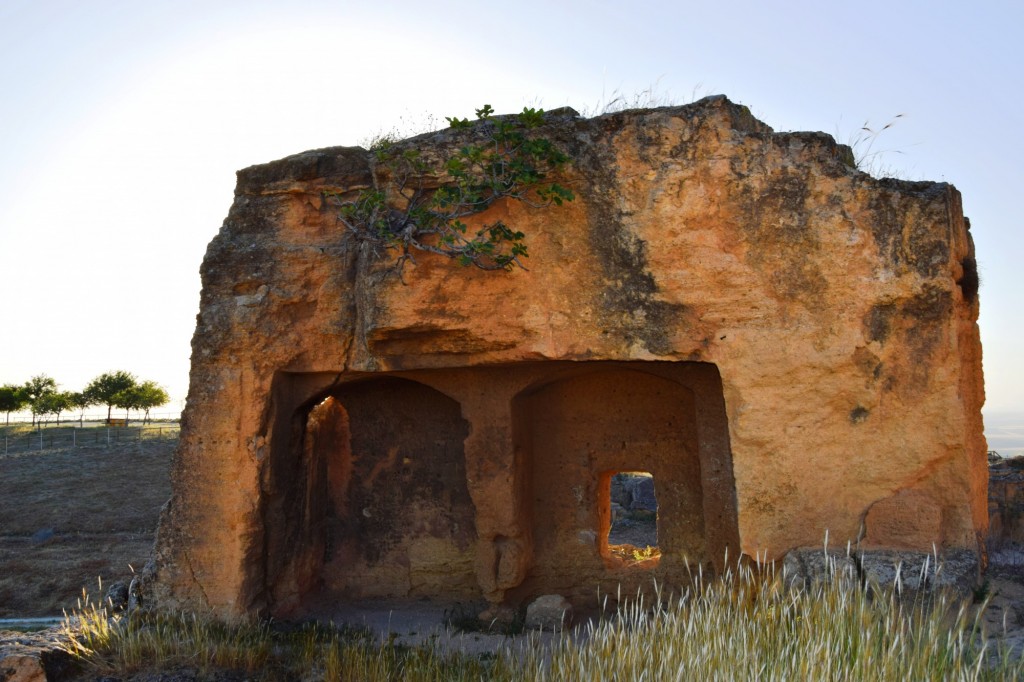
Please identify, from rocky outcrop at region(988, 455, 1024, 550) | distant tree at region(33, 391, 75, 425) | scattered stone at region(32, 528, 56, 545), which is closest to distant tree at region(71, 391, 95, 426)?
distant tree at region(33, 391, 75, 425)

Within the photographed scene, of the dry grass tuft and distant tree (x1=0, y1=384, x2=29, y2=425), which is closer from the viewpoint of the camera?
the dry grass tuft

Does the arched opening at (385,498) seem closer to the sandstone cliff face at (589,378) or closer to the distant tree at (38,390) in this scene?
the sandstone cliff face at (589,378)

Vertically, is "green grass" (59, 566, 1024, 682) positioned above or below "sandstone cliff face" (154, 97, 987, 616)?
below

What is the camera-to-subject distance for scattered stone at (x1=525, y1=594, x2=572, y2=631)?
7570mm

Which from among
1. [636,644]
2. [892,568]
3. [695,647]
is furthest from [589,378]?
[695,647]

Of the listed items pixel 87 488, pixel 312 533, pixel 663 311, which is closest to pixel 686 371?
pixel 663 311

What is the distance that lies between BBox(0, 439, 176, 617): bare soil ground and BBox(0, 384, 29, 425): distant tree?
10563 millimetres

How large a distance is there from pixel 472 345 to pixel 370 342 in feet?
2.84

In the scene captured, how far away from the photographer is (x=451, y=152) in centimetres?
676

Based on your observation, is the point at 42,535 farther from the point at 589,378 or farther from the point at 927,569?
Answer: the point at 927,569

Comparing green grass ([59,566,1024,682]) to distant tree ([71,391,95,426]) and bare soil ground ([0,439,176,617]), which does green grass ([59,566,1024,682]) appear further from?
distant tree ([71,391,95,426])

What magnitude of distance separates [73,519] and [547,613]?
1149 centimetres

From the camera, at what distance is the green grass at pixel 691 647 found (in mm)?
3895

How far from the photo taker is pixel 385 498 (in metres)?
8.73
